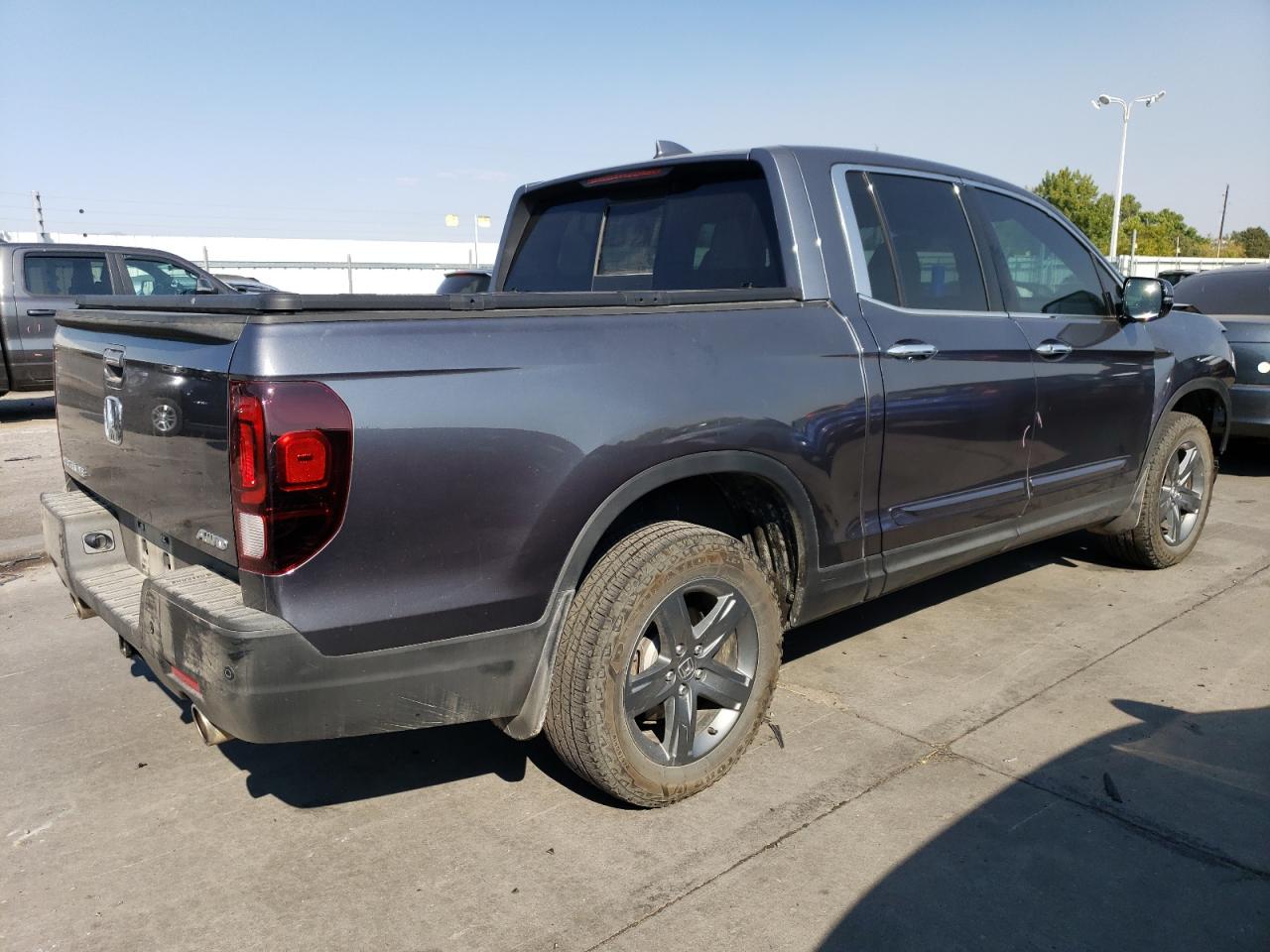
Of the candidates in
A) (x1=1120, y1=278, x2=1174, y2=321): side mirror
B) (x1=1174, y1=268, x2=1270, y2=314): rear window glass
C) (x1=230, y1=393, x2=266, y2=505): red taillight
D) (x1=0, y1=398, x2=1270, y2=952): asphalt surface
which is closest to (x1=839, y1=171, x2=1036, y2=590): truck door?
(x1=0, y1=398, x2=1270, y2=952): asphalt surface

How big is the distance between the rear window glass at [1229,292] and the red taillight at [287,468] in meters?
8.34

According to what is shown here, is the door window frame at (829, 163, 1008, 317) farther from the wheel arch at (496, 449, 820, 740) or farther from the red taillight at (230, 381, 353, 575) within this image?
the red taillight at (230, 381, 353, 575)

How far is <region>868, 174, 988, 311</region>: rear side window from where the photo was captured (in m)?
3.63

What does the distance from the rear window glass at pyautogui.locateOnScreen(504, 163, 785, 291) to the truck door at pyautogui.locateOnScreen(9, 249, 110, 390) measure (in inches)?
322

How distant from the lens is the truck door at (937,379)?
3.43m

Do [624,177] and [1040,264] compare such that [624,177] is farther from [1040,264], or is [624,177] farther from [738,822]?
[738,822]

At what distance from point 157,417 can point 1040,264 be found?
354 centimetres

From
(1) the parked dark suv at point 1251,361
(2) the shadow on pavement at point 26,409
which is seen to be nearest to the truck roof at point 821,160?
(1) the parked dark suv at point 1251,361

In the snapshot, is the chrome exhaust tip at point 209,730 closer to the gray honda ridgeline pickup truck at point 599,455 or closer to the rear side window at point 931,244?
the gray honda ridgeline pickup truck at point 599,455

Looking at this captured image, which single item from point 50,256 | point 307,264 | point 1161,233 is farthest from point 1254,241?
point 50,256

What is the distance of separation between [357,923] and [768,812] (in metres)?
1.18

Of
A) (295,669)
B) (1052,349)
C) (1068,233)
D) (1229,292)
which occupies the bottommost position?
(295,669)

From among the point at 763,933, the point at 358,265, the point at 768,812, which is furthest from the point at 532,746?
the point at 358,265

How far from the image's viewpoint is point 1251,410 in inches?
291
